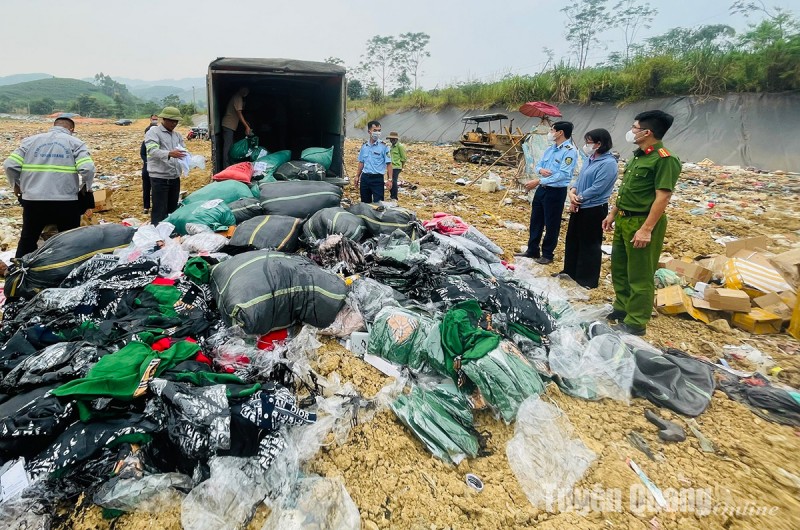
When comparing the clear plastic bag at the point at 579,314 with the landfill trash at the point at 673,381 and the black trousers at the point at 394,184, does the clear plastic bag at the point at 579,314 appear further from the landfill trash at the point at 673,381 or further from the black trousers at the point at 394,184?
the black trousers at the point at 394,184

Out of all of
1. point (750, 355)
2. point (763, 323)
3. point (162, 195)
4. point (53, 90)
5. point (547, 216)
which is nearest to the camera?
point (750, 355)

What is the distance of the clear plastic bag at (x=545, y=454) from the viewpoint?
1496 millimetres

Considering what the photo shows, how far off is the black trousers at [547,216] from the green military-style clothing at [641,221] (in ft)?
3.14

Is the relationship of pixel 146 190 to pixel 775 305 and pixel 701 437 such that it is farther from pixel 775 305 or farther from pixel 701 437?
pixel 775 305

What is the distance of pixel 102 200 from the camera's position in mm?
4906

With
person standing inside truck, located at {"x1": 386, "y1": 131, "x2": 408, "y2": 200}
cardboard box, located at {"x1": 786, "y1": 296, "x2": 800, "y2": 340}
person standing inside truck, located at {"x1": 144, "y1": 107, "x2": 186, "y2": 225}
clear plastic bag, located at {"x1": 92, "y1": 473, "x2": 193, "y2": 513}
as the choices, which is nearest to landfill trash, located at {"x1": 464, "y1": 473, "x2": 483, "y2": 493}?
clear plastic bag, located at {"x1": 92, "y1": 473, "x2": 193, "y2": 513}

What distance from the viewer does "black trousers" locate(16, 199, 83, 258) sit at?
118 inches

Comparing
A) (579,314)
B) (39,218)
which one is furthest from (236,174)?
(579,314)

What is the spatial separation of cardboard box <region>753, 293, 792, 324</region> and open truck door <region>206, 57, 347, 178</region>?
468cm

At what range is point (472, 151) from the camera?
11.8 metres

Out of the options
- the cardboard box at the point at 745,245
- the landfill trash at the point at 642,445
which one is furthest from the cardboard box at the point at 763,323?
the landfill trash at the point at 642,445

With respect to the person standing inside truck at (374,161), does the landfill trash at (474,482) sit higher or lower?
lower

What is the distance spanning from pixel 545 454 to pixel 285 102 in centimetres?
656

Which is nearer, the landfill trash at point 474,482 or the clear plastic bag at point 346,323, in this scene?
the landfill trash at point 474,482
